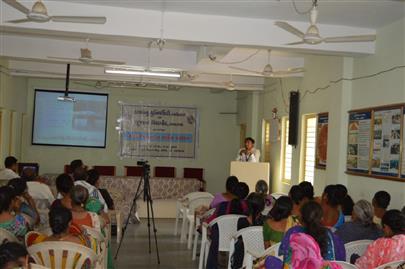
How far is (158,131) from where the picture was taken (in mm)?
14141

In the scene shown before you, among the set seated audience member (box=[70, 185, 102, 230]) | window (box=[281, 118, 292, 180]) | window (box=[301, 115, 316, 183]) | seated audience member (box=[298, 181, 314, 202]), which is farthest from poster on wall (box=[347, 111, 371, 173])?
seated audience member (box=[70, 185, 102, 230])

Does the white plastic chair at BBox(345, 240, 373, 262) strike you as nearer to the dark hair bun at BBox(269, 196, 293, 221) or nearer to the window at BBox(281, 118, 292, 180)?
the dark hair bun at BBox(269, 196, 293, 221)

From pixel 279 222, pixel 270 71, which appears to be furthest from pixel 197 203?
pixel 279 222

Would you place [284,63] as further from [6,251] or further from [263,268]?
[6,251]

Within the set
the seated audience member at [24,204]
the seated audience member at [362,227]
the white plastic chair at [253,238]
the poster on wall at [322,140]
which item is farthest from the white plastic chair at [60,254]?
the poster on wall at [322,140]

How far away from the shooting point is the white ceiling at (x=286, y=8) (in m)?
5.61

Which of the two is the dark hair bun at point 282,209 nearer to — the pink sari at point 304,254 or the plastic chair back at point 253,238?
the plastic chair back at point 253,238

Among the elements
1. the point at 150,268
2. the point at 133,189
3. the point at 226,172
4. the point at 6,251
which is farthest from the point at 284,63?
the point at 6,251

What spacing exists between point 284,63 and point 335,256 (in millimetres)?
6091

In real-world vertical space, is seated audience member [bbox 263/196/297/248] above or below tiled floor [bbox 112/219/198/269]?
above

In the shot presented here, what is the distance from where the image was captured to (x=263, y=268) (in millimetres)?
3836

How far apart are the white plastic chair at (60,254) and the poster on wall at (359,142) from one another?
4138 mm

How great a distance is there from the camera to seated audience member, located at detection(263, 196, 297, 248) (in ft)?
14.1

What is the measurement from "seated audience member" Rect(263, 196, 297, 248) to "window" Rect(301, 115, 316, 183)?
174 inches
